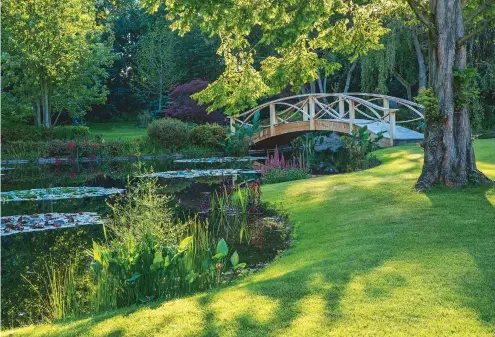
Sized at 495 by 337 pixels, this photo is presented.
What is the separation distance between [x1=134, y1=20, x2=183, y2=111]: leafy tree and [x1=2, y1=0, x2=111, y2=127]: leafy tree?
8126 mm

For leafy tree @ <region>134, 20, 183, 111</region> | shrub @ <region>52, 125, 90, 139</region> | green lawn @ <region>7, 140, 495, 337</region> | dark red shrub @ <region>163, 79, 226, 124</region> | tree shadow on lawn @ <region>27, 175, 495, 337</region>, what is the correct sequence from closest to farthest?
green lawn @ <region>7, 140, 495, 337</region> → tree shadow on lawn @ <region>27, 175, 495, 337</region> → shrub @ <region>52, 125, 90, 139</region> → dark red shrub @ <region>163, 79, 226, 124</region> → leafy tree @ <region>134, 20, 183, 111</region>

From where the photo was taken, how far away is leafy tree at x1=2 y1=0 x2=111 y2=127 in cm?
2345

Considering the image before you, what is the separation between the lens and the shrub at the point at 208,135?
24422 millimetres

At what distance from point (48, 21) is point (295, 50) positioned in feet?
55.0

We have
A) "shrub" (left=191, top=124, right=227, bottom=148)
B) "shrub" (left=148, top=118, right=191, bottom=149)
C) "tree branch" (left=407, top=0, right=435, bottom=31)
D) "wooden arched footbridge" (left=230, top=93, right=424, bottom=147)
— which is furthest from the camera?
"shrub" (left=191, top=124, right=227, bottom=148)

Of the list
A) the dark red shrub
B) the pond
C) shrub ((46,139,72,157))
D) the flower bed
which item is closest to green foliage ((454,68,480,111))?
the pond

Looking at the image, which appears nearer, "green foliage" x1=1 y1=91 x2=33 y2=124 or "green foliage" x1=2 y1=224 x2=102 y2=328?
"green foliage" x1=2 y1=224 x2=102 y2=328

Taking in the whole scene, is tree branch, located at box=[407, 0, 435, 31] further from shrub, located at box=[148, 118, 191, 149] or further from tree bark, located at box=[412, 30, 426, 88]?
shrub, located at box=[148, 118, 191, 149]

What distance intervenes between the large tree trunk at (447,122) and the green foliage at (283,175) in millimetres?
6057

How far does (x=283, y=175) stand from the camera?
14.9 meters

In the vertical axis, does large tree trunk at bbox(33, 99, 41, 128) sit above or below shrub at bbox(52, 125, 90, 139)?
above

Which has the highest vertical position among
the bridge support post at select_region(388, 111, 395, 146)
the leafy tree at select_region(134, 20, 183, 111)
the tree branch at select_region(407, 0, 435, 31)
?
the leafy tree at select_region(134, 20, 183, 111)

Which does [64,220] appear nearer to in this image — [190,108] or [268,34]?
[268,34]

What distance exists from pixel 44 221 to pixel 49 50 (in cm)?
1618
